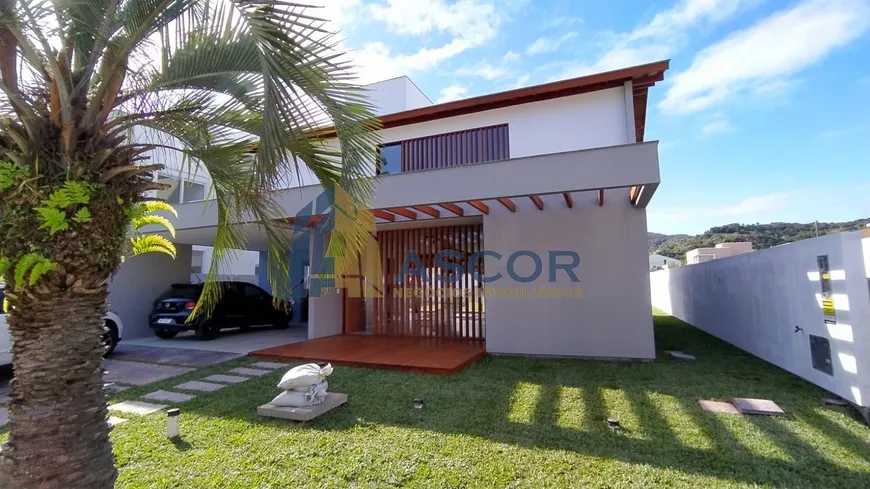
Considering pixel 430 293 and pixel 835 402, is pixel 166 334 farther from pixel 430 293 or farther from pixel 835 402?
pixel 835 402

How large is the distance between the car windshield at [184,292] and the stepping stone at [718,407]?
10571mm

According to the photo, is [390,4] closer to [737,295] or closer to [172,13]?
[172,13]

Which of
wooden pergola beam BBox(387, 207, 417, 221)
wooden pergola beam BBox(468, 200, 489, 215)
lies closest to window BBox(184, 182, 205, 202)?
wooden pergola beam BBox(387, 207, 417, 221)

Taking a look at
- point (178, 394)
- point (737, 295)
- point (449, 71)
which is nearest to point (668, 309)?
point (737, 295)

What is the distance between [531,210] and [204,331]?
8431 mm

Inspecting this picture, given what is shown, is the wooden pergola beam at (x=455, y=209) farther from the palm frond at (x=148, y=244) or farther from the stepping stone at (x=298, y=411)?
the palm frond at (x=148, y=244)

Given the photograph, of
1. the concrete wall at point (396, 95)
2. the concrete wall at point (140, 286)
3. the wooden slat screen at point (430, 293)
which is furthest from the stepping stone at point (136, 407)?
the concrete wall at point (396, 95)

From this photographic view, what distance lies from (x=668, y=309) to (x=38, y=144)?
68.7 feet

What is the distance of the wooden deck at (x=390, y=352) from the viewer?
6977 mm

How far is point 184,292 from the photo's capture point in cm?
1039

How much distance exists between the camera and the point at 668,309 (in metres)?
18.6

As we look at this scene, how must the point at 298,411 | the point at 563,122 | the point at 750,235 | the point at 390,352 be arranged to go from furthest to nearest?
the point at 750,235
the point at 563,122
the point at 390,352
the point at 298,411

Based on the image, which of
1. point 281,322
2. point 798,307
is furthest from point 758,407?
point 281,322

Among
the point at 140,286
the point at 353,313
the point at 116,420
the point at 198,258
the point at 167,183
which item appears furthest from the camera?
the point at 198,258
